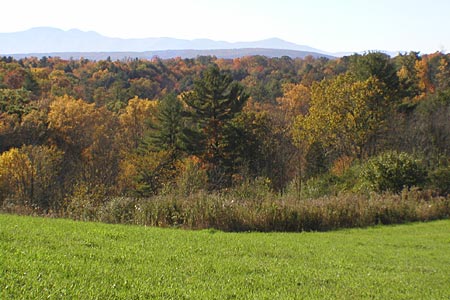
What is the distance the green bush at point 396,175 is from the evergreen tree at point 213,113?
21.5m

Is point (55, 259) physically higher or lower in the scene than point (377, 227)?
higher

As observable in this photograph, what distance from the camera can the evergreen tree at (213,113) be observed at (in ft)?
132

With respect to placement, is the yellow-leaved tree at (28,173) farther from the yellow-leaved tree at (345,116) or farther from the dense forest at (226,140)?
the yellow-leaved tree at (345,116)

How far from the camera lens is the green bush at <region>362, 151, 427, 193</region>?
19.1m

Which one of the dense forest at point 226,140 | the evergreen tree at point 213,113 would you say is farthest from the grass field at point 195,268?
the evergreen tree at point 213,113

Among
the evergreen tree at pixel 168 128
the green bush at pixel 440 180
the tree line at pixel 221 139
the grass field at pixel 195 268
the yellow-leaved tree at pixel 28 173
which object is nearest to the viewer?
the grass field at pixel 195 268

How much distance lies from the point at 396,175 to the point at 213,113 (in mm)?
23814

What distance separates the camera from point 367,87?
3372cm

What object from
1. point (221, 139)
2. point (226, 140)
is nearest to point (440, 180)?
point (226, 140)

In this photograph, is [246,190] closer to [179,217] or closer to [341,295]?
[179,217]

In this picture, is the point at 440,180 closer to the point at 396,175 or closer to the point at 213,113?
the point at 396,175

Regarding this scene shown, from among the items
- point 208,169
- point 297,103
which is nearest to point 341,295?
point 208,169

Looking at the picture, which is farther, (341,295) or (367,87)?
(367,87)

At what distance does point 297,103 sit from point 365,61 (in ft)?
64.1
